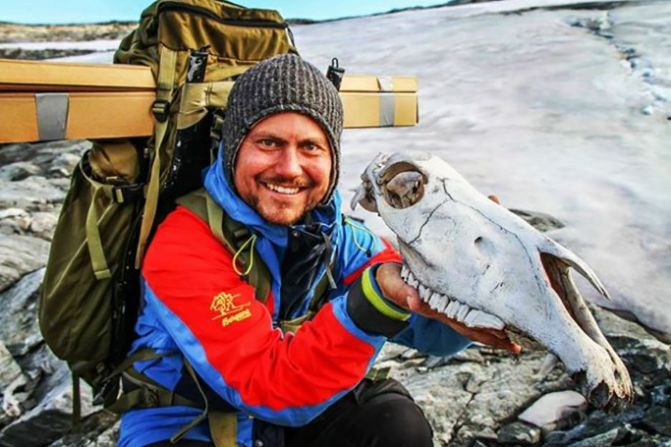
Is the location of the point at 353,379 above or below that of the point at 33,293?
above

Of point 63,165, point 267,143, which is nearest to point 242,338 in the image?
point 267,143

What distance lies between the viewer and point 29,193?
7215mm

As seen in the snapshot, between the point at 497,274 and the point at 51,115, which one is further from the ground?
the point at 51,115

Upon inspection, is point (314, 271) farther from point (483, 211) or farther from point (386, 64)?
point (386, 64)

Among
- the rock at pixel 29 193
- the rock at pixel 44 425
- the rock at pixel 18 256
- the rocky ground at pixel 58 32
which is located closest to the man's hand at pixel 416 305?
the rock at pixel 44 425

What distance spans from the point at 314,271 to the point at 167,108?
0.93 m

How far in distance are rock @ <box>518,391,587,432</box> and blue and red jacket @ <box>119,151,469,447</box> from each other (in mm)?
816

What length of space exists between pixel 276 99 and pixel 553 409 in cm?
215

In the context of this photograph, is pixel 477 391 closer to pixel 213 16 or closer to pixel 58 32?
pixel 213 16

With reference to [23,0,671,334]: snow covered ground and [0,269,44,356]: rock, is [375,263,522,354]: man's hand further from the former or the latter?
[0,269,44,356]: rock

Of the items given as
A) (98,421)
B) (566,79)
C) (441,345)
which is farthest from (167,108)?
(566,79)

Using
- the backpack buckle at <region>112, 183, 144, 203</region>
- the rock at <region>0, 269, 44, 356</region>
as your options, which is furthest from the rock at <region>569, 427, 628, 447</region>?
the rock at <region>0, 269, 44, 356</region>

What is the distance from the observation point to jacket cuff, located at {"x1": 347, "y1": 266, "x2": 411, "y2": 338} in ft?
6.61

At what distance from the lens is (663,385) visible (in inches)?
128
